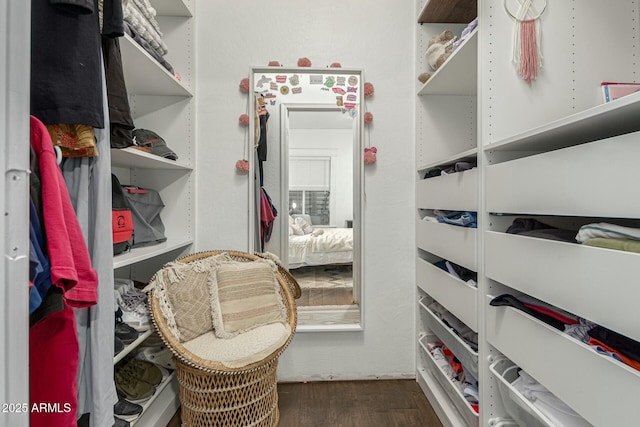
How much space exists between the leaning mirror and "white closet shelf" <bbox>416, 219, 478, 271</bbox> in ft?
1.27

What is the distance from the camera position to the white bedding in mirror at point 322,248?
6.52 feet

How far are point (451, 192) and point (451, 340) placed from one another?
0.71 meters

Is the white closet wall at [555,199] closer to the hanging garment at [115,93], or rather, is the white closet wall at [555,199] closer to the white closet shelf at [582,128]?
the white closet shelf at [582,128]

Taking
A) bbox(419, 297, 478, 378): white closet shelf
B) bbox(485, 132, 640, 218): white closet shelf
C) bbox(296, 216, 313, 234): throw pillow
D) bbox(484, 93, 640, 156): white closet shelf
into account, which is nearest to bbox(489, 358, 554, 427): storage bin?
bbox(419, 297, 478, 378): white closet shelf

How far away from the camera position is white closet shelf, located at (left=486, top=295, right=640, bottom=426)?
2.10ft

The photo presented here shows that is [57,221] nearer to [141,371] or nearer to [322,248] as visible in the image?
[141,371]

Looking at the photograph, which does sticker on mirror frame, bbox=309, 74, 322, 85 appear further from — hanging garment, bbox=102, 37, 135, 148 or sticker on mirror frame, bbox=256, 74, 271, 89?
hanging garment, bbox=102, 37, 135, 148

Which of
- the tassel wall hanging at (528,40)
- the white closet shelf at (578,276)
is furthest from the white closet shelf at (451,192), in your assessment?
the tassel wall hanging at (528,40)

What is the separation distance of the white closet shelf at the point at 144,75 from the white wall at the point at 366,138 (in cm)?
21

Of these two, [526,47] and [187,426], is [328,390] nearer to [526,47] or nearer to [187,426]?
[187,426]

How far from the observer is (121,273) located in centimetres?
179

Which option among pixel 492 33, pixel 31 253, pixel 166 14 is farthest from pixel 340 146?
pixel 31 253

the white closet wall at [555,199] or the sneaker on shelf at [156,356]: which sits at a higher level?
the white closet wall at [555,199]

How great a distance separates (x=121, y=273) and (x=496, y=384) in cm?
191
